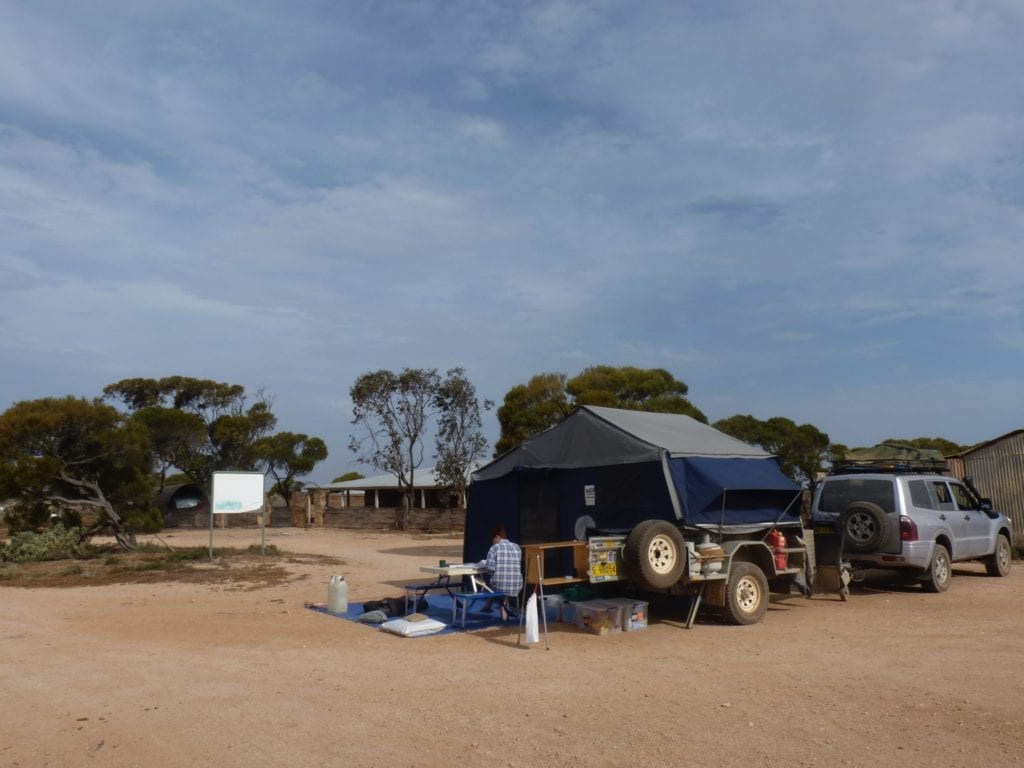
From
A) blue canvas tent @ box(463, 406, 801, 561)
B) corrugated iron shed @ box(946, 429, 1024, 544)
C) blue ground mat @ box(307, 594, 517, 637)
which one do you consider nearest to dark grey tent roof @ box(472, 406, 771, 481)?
blue canvas tent @ box(463, 406, 801, 561)

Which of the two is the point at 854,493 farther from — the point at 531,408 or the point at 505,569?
the point at 531,408

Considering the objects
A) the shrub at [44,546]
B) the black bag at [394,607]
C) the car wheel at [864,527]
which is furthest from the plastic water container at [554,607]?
the shrub at [44,546]

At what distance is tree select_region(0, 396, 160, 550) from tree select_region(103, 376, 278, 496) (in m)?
23.9

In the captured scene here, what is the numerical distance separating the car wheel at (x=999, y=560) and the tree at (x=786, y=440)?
773 inches

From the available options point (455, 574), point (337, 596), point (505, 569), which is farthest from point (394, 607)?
point (505, 569)

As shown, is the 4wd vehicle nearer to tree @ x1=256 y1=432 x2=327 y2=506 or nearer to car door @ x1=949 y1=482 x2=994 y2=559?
car door @ x1=949 y1=482 x2=994 y2=559

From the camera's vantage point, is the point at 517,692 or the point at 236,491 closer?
the point at 517,692

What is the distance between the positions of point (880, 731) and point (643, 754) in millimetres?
1703

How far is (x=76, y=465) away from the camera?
2086cm

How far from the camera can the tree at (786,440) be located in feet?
114

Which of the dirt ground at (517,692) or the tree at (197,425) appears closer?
the dirt ground at (517,692)

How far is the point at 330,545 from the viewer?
26.6 m

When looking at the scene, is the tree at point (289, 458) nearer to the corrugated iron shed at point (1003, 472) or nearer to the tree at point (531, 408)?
the tree at point (531, 408)

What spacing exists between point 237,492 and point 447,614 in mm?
11154
